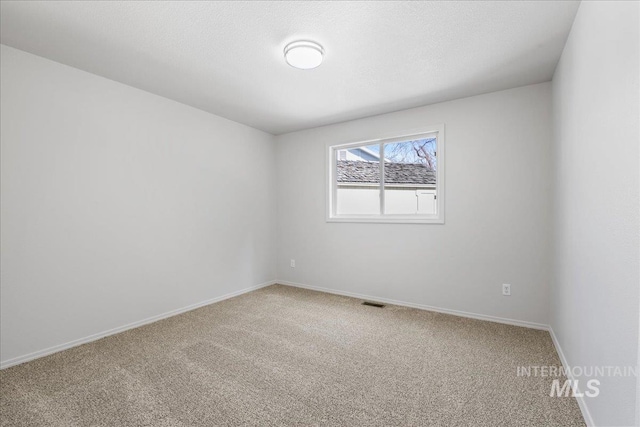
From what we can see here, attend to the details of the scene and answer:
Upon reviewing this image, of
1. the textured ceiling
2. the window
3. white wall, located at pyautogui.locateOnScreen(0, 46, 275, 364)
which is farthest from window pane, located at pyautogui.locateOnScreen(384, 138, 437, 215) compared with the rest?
white wall, located at pyautogui.locateOnScreen(0, 46, 275, 364)

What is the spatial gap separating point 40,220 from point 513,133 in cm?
441

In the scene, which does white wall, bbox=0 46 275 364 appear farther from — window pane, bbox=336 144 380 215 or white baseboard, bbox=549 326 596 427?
white baseboard, bbox=549 326 596 427

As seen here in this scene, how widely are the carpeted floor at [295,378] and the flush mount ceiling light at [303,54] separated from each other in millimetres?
2369

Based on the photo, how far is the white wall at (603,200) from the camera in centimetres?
111

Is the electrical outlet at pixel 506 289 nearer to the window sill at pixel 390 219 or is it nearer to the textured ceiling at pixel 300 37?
the window sill at pixel 390 219

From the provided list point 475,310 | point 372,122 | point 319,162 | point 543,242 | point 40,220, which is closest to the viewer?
point 40,220

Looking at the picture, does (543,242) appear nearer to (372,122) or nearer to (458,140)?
(458,140)

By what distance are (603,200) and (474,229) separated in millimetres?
1850

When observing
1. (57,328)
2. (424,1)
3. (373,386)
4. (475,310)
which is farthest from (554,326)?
(57,328)

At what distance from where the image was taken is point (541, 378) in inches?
78.7

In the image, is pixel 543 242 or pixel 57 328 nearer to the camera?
pixel 57 328

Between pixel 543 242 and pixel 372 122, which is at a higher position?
pixel 372 122

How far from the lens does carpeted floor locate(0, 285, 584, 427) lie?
164cm

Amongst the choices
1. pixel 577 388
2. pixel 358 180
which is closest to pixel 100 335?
pixel 358 180
